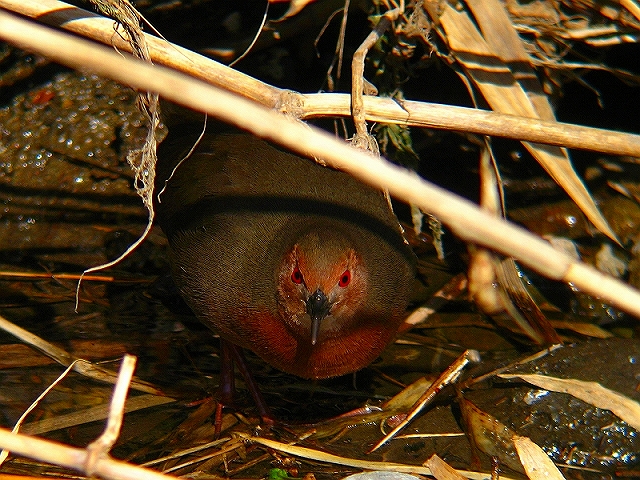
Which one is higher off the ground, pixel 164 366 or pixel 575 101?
pixel 575 101

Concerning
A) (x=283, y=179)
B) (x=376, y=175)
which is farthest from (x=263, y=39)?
(x=376, y=175)

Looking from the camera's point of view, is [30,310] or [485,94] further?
[30,310]

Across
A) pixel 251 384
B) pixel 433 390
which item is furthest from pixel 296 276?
pixel 433 390

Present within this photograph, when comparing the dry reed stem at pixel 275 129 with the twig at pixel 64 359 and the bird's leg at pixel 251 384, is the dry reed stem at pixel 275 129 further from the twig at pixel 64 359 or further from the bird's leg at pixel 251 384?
the twig at pixel 64 359

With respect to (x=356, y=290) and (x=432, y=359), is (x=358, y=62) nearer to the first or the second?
(x=356, y=290)

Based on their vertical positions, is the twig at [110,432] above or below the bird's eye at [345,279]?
above

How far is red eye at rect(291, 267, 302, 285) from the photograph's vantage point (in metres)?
3.65

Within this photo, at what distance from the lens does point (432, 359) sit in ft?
13.6

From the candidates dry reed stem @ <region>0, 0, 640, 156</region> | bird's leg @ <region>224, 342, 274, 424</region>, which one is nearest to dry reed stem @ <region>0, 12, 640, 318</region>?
dry reed stem @ <region>0, 0, 640, 156</region>

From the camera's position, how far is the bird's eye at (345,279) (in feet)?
11.9

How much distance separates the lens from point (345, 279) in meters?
3.64

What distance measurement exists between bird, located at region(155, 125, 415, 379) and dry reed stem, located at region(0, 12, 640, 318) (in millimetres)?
1974

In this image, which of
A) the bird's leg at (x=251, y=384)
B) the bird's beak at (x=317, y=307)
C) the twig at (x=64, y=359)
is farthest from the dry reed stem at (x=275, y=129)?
the twig at (x=64, y=359)

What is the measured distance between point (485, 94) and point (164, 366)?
2.15m
